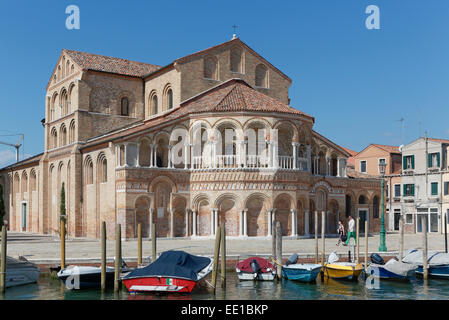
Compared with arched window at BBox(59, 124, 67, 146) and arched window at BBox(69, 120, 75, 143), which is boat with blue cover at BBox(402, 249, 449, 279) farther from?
arched window at BBox(59, 124, 67, 146)

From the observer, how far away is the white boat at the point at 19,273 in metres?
17.7

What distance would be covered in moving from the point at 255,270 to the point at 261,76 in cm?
2233

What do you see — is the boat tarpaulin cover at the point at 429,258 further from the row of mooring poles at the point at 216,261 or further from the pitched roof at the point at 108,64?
the pitched roof at the point at 108,64

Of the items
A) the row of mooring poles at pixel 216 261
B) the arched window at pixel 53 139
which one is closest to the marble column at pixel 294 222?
the row of mooring poles at pixel 216 261

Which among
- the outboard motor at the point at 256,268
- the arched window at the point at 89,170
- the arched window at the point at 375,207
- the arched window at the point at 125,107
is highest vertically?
the arched window at the point at 125,107

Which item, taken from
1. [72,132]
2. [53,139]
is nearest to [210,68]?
[72,132]

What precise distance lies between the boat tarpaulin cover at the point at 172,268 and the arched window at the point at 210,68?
69.9ft

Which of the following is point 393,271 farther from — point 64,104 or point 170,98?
point 64,104

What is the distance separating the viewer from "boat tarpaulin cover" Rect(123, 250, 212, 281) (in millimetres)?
16719

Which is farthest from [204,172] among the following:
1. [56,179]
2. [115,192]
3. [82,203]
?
[56,179]

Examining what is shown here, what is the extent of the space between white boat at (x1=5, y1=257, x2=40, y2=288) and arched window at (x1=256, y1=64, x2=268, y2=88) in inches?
942

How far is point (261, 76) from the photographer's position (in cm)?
3928

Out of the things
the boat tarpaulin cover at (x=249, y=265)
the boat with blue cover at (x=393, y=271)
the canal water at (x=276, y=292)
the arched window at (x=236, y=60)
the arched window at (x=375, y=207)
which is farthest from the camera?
the arched window at (x=375, y=207)
